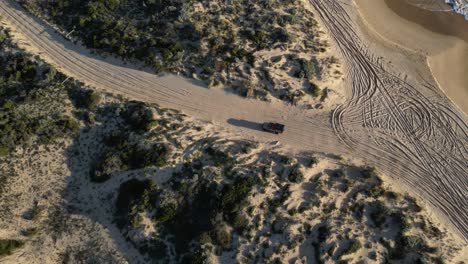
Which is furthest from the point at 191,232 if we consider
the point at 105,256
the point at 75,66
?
the point at 75,66

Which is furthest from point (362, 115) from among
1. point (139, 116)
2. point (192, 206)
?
A: point (139, 116)

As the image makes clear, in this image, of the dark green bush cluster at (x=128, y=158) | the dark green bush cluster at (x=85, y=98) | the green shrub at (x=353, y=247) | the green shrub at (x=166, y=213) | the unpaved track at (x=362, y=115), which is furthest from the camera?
the dark green bush cluster at (x=85, y=98)

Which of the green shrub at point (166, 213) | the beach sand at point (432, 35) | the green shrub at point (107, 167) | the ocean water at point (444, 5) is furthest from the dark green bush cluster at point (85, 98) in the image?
the ocean water at point (444, 5)

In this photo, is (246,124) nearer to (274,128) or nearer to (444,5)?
(274,128)

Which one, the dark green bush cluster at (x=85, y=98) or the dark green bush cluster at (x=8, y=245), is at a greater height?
the dark green bush cluster at (x=85, y=98)

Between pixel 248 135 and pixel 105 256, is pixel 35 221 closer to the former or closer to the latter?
pixel 105 256

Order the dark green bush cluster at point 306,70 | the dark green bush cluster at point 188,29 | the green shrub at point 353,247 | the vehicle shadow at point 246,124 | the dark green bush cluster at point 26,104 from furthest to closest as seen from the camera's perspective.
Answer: the dark green bush cluster at point 188,29 < the dark green bush cluster at point 306,70 < the vehicle shadow at point 246,124 < the dark green bush cluster at point 26,104 < the green shrub at point 353,247

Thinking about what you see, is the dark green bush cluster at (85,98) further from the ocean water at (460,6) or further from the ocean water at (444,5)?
the ocean water at (460,6)

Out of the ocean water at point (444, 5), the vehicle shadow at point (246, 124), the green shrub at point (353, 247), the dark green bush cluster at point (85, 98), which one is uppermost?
the ocean water at point (444, 5)
